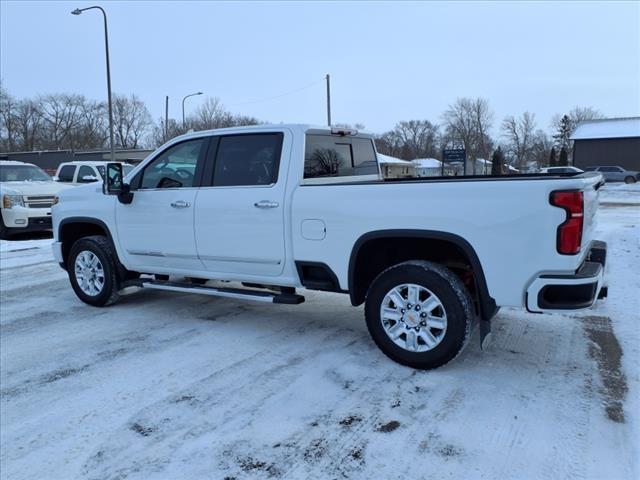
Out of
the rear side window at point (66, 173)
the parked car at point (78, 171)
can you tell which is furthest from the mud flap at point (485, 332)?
the rear side window at point (66, 173)

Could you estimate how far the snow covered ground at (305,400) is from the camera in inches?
116

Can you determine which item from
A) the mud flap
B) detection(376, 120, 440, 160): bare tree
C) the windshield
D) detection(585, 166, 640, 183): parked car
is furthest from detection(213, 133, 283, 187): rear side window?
detection(376, 120, 440, 160): bare tree

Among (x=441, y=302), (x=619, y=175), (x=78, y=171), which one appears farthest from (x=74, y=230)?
(x=619, y=175)

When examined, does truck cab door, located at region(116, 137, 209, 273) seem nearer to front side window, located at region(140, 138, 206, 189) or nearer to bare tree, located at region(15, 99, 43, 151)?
front side window, located at region(140, 138, 206, 189)

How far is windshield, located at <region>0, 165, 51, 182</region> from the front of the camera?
14.3m

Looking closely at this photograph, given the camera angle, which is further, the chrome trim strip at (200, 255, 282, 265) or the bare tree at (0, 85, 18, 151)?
the bare tree at (0, 85, 18, 151)

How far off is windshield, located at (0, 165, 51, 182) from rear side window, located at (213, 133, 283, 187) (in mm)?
11418

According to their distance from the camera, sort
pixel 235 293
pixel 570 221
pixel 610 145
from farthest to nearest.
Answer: pixel 610 145, pixel 235 293, pixel 570 221

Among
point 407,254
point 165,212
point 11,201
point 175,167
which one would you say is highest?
point 175,167

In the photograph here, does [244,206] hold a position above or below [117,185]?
below

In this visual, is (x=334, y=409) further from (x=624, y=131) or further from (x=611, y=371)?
(x=624, y=131)

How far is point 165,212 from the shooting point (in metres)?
5.55

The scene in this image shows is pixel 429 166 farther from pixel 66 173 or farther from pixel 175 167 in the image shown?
pixel 175 167

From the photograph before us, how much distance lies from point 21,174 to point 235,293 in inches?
479
